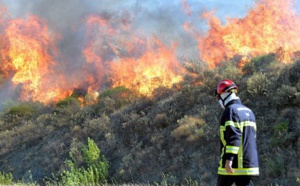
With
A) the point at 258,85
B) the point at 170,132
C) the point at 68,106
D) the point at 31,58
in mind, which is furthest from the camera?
the point at 31,58

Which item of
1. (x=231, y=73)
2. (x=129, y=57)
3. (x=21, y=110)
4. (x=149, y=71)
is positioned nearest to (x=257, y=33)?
(x=231, y=73)

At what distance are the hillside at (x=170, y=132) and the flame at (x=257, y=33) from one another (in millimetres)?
3633

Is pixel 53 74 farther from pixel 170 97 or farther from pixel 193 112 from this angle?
pixel 193 112

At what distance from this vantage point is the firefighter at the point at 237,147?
14.5 feet

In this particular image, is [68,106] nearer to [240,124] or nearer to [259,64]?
[259,64]

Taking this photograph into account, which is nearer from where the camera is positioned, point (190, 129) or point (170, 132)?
point (190, 129)

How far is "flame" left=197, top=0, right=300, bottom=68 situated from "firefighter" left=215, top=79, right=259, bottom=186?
14.8m

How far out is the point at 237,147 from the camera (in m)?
4.40

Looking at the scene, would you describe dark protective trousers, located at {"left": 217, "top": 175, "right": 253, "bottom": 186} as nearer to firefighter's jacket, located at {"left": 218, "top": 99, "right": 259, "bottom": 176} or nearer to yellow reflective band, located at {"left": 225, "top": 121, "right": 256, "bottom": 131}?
firefighter's jacket, located at {"left": 218, "top": 99, "right": 259, "bottom": 176}

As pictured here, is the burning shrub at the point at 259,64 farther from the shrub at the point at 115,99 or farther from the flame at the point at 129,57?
the shrub at the point at 115,99

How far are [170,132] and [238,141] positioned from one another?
850 cm

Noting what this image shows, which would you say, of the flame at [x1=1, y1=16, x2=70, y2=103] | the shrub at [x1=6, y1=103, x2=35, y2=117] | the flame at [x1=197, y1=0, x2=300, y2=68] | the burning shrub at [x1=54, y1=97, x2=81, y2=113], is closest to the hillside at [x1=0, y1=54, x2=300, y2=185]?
the burning shrub at [x1=54, y1=97, x2=81, y2=113]

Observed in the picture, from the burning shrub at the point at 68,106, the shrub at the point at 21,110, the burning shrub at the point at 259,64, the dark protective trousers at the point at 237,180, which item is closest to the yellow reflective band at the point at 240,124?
the dark protective trousers at the point at 237,180

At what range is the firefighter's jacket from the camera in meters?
4.42
